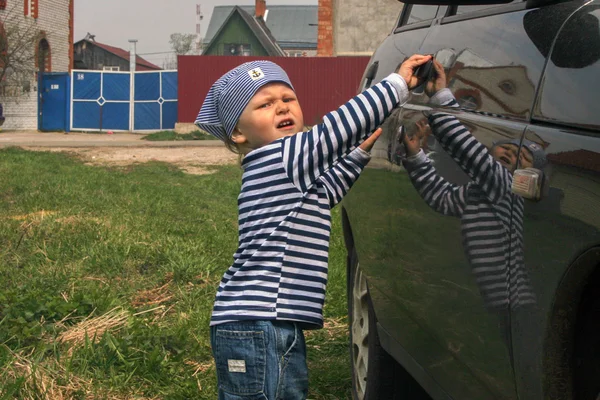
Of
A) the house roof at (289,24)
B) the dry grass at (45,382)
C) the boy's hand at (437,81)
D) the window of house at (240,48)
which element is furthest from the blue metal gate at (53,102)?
the house roof at (289,24)

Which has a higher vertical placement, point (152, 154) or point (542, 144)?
point (542, 144)

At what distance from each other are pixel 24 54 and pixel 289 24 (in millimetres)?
48032

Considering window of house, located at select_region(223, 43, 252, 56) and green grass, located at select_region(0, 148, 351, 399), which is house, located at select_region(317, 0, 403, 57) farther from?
window of house, located at select_region(223, 43, 252, 56)

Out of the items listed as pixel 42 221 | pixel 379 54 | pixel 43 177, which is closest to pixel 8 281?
pixel 42 221

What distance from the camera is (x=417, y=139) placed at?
2.59m

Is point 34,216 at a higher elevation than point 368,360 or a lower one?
lower

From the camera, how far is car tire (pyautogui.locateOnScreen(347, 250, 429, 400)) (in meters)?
3.29

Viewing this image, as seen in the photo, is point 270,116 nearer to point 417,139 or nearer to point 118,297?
point 417,139

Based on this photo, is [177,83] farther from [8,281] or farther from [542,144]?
[542,144]

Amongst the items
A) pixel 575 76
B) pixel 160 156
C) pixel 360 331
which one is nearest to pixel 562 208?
pixel 575 76

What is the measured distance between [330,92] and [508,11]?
24.0 m

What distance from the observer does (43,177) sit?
12406 mm

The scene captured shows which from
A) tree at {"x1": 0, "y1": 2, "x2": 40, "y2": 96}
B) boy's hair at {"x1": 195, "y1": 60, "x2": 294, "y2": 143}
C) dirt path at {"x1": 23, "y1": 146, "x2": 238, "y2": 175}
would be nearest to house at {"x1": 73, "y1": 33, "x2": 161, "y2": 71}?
tree at {"x1": 0, "y1": 2, "x2": 40, "y2": 96}

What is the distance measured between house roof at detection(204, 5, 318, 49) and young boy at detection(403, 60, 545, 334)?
240 feet
